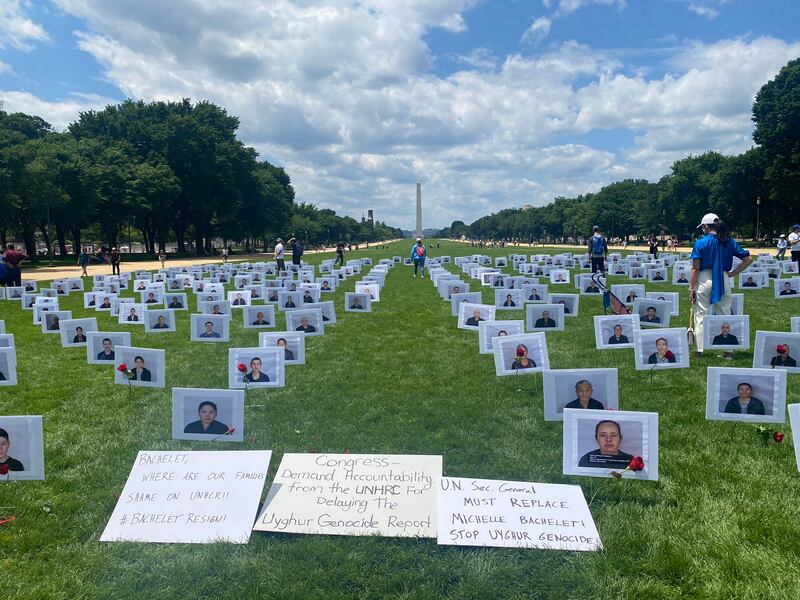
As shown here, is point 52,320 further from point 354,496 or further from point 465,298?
point 354,496

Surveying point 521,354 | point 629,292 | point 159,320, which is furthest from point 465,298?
point 159,320

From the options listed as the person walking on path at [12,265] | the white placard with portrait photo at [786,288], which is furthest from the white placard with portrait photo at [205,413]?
the person walking on path at [12,265]

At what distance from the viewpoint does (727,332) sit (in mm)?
7930

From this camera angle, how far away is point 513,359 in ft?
22.2

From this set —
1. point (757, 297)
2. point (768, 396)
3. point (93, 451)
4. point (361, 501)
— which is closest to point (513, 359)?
point (768, 396)

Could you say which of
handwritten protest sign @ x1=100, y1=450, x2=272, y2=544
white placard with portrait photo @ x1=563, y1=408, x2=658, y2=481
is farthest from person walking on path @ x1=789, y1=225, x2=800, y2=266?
handwritten protest sign @ x1=100, y1=450, x2=272, y2=544

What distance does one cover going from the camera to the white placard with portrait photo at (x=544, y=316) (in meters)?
9.54

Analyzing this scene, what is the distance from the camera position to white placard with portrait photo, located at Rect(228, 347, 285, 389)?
6.33m

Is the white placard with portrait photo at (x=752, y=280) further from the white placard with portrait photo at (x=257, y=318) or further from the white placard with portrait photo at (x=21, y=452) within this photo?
the white placard with portrait photo at (x=21, y=452)

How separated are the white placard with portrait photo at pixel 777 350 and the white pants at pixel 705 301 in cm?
199

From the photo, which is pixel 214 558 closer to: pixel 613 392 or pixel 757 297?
pixel 613 392

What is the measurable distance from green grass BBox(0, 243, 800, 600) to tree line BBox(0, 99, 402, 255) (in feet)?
133

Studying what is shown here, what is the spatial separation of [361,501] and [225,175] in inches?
2532

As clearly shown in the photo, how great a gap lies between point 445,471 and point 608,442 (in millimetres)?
1369
